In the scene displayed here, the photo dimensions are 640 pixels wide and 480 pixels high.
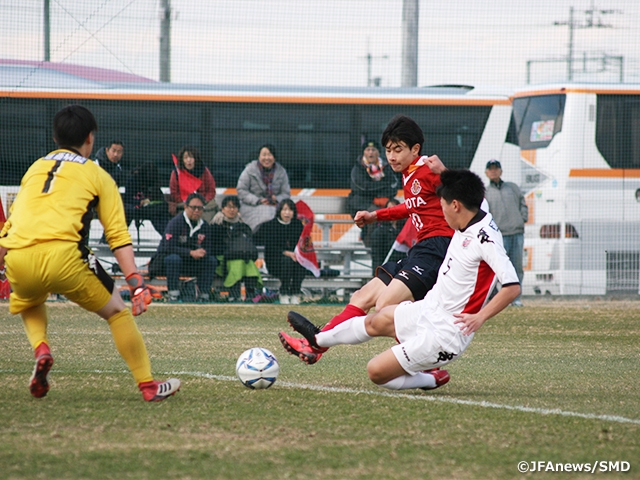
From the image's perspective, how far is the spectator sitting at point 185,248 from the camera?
13.9m

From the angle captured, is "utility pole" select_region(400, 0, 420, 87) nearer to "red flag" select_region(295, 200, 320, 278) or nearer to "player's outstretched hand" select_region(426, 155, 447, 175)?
"red flag" select_region(295, 200, 320, 278)

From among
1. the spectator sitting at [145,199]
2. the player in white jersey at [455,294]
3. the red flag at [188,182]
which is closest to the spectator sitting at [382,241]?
the red flag at [188,182]

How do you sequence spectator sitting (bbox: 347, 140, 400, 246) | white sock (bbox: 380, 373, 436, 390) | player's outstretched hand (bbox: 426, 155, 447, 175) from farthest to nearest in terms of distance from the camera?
spectator sitting (bbox: 347, 140, 400, 246) → player's outstretched hand (bbox: 426, 155, 447, 175) → white sock (bbox: 380, 373, 436, 390)

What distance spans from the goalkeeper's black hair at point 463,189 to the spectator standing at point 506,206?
9.30 meters

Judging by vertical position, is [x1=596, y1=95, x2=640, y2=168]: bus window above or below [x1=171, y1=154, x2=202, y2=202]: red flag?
above

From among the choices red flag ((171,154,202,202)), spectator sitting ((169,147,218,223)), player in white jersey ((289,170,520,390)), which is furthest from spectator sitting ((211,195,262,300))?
player in white jersey ((289,170,520,390))

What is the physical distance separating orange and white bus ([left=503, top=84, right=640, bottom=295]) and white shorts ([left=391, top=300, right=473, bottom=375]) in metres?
12.2

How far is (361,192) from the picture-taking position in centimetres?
1502

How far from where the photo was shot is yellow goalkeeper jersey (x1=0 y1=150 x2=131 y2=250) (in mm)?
4672

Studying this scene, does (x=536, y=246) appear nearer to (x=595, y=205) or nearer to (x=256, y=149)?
(x=595, y=205)

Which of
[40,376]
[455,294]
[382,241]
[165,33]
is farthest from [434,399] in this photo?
[165,33]

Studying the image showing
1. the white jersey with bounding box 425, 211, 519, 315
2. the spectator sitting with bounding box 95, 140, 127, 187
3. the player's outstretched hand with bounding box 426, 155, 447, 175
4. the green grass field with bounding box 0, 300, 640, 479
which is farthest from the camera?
the spectator sitting with bounding box 95, 140, 127, 187

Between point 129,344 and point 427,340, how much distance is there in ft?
5.71

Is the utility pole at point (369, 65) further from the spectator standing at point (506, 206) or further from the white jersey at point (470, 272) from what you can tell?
the white jersey at point (470, 272)
